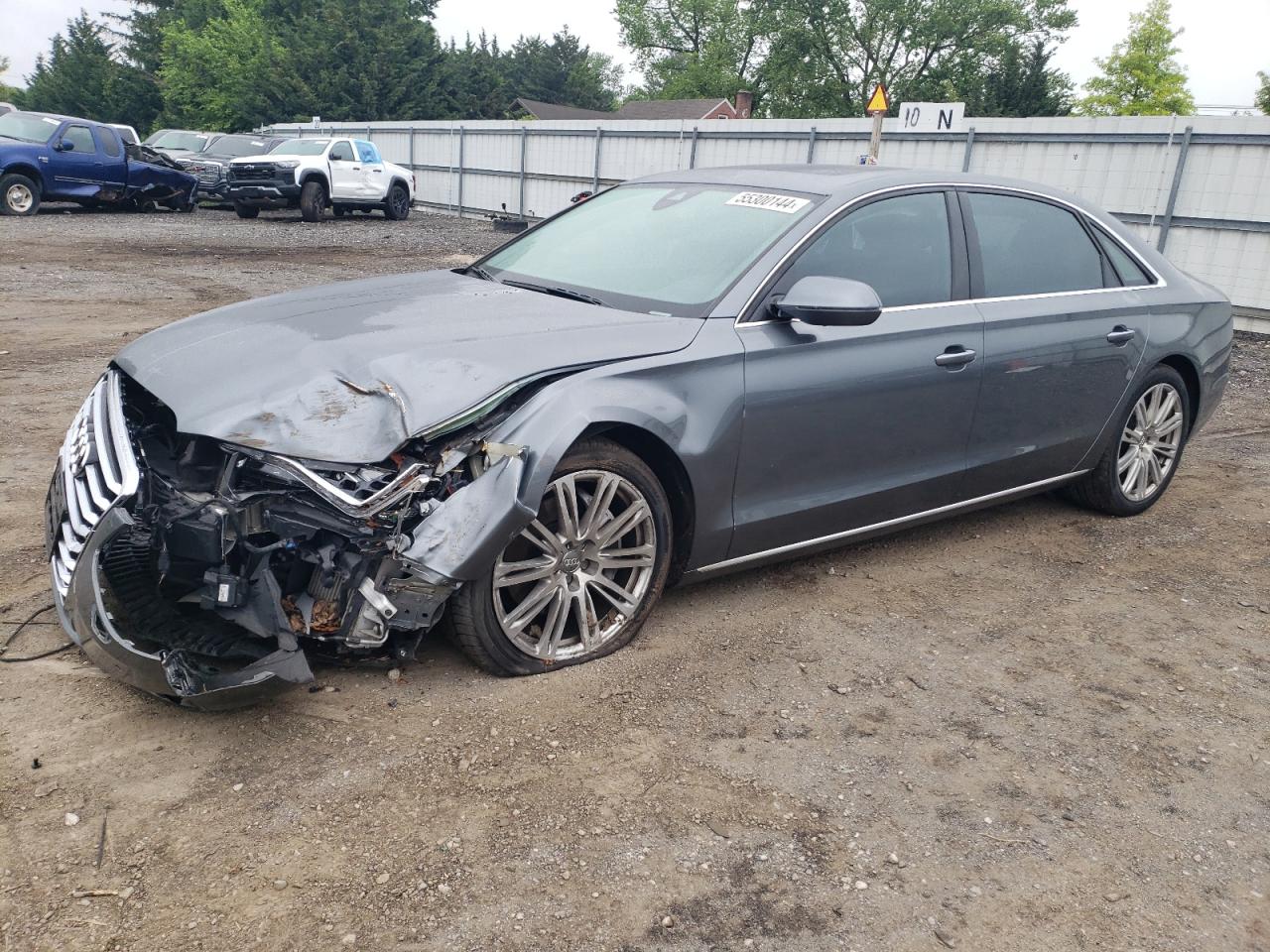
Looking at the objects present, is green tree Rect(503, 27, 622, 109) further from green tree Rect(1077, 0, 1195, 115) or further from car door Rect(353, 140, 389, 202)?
car door Rect(353, 140, 389, 202)

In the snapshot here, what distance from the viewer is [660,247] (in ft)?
13.8

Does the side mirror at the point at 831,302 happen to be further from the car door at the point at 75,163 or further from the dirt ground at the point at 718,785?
the car door at the point at 75,163

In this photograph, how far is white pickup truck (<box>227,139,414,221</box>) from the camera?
68.0 ft

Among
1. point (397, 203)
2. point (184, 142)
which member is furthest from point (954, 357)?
point (184, 142)

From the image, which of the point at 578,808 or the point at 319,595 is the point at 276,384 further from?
the point at 578,808

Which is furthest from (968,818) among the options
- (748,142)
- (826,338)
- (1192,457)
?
(748,142)

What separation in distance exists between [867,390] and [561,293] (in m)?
1.22

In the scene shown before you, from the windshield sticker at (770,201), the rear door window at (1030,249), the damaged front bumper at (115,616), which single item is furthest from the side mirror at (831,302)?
the damaged front bumper at (115,616)

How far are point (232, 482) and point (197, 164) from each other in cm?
2229

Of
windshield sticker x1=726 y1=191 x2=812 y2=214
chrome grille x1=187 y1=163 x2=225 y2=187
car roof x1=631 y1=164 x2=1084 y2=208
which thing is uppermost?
car roof x1=631 y1=164 x2=1084 y2=208

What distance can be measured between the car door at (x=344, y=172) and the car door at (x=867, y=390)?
19.5 metres

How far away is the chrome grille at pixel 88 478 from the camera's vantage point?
2955mm

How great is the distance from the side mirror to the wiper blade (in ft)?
2.31

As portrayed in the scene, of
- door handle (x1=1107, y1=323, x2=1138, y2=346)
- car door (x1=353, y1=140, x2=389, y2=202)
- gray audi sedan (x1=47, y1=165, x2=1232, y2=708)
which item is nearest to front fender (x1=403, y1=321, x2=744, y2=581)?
gray audi sedan (x1=47, y1=165, x2=1232, y2=708)
